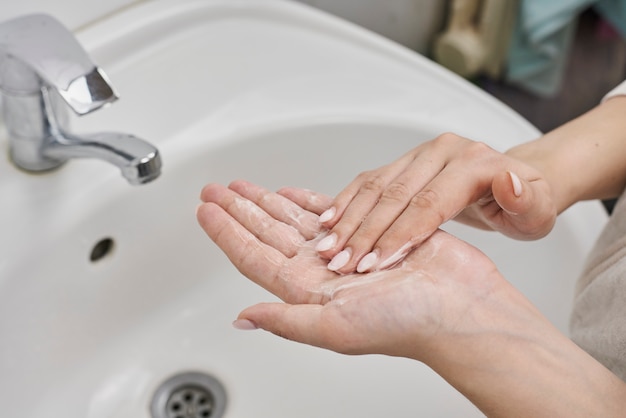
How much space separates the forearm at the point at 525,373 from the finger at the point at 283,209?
14cm

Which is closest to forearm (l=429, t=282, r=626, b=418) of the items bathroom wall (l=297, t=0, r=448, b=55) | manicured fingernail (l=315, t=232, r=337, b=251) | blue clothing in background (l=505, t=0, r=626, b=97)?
manicured fingernail (l=315, t=232, r=337, b=251)

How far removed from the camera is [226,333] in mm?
694

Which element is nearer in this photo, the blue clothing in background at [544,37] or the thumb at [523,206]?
the thumb at [523,206]

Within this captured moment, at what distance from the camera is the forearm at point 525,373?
426 millimetres

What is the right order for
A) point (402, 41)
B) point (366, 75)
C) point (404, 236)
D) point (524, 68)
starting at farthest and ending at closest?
point (524, 68) < point (402, 41) < point (366, 75) < point (404, 236)

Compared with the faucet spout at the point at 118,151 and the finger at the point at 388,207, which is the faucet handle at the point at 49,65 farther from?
the finger at the point at 388,207

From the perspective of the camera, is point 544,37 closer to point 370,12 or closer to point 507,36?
point 507,36

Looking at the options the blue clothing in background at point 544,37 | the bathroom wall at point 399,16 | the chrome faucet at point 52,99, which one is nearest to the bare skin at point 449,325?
the chrome faucet at point 52,99

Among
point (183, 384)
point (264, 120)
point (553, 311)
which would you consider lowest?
point (183, 384)

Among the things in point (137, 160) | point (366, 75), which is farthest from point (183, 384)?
point (366, 75)

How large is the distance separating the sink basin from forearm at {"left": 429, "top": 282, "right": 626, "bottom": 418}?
179 mm

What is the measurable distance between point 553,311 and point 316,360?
0.21 metres

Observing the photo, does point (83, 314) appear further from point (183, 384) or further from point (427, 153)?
point (427, 153)

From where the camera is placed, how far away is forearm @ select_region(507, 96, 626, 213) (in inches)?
22.3
